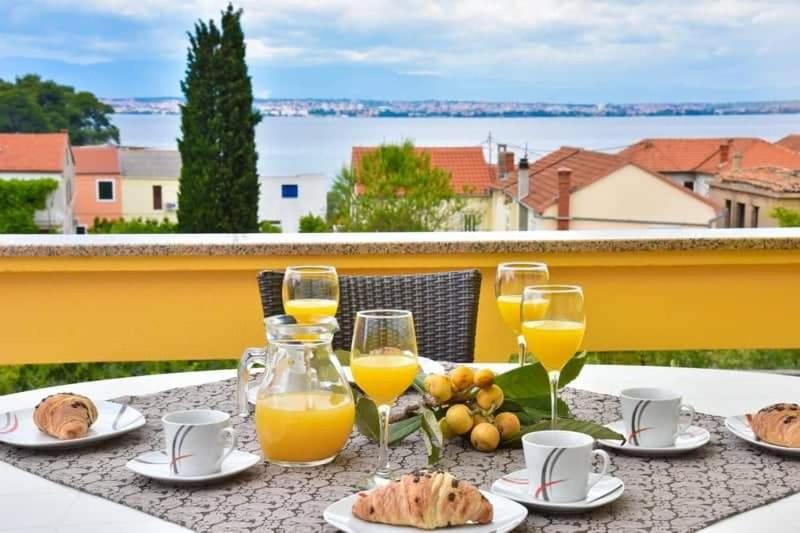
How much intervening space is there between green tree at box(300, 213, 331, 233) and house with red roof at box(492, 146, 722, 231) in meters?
2.63

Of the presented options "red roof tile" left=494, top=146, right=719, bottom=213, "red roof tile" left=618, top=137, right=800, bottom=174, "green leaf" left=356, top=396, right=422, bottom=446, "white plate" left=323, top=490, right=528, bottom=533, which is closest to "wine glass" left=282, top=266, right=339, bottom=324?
"green leaf" left=356, top=396, right=422, bottom=446

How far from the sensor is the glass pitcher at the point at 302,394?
3.58 ft

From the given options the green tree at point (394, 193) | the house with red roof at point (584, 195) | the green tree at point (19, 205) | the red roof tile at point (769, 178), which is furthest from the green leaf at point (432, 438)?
the green tree at point (394, 193)

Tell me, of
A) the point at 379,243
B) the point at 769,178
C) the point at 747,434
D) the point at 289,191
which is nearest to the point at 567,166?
the point at 289,191

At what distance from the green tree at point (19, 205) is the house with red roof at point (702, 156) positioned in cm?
437

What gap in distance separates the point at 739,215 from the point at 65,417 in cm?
337

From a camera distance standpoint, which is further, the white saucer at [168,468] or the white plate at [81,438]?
the white plate at [81,438]

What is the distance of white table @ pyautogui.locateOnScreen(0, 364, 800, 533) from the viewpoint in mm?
968

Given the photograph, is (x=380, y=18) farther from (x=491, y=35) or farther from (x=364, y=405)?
(x=364, y=405)

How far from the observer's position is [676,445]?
1.19m

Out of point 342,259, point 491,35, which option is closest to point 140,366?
point 342,259

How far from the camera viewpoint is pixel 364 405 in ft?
3.88

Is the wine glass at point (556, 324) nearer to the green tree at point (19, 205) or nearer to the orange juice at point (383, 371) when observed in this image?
the orange juice at point (383, 371)

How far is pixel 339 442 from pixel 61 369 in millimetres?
1824
